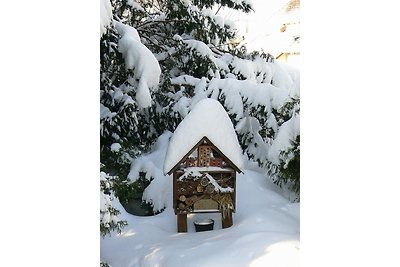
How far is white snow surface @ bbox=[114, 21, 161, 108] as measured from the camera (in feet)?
4.25

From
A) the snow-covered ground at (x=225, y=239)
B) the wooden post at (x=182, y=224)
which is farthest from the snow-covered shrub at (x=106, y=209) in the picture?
the wooden post at (x=182, y=224)

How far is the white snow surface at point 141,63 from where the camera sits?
1.29m

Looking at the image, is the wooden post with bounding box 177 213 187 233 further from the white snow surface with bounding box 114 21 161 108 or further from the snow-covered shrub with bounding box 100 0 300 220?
the white snow surface with bounding box 114 21 161 108

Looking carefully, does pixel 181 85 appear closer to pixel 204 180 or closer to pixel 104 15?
pixel 204 180

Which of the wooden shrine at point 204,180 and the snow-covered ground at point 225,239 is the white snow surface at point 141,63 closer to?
the wooden shrine at point 204,180

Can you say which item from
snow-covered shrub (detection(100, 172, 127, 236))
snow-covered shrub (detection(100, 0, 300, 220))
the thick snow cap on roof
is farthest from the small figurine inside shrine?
snow-covered shrub (detection(100, 172, 127, 236))

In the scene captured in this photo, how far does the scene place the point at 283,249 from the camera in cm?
121

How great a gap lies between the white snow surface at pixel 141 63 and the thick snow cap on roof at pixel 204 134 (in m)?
0.15
